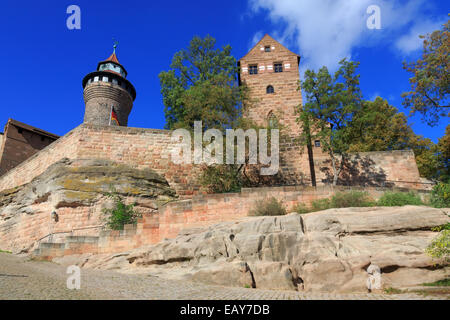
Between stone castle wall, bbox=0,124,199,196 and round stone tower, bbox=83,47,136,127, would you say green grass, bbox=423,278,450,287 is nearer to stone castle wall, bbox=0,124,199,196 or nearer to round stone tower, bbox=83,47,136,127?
stone castle wall, bbox=0,124,199,196

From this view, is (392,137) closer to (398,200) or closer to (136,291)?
(398,200)

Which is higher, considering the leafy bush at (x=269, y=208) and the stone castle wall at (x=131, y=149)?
the stone castle wall at (x=131, y=149)

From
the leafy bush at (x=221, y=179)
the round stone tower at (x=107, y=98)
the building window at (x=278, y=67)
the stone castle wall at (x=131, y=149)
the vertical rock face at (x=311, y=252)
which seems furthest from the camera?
the round stone tower at (x=107, y=98)

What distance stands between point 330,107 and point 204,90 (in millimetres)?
6952

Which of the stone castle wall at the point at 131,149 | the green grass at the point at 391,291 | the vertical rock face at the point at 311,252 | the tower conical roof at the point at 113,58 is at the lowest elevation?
the green grass at the point at 391,291

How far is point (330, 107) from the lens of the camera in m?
17.4

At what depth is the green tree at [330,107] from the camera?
56.4ft

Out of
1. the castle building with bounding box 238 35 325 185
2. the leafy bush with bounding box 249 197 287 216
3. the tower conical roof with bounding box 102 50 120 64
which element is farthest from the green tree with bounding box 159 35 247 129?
the tower conical roof with bounding box 102 50 120 64

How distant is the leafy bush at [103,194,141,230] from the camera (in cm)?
1323

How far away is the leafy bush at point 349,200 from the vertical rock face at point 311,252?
199 centimetres

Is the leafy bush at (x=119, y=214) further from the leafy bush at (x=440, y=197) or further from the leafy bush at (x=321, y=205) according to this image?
the leafy bush at (x=440, y=197)

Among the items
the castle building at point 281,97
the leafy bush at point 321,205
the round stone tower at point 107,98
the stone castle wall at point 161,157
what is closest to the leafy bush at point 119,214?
the stone castle wall at point 161,157

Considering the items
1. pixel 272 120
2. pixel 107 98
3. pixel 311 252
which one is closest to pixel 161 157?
pixel 272 120

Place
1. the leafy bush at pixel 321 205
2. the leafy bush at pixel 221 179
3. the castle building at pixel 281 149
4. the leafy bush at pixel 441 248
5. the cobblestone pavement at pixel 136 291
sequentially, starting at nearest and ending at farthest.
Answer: the cobblestone pavement at pixel 136 291
the leafy bush at pixel 441 248
the leafy bush at pixel 321 205
the leafy bush at pixel 221 179
the castle building at pixel 281 149
